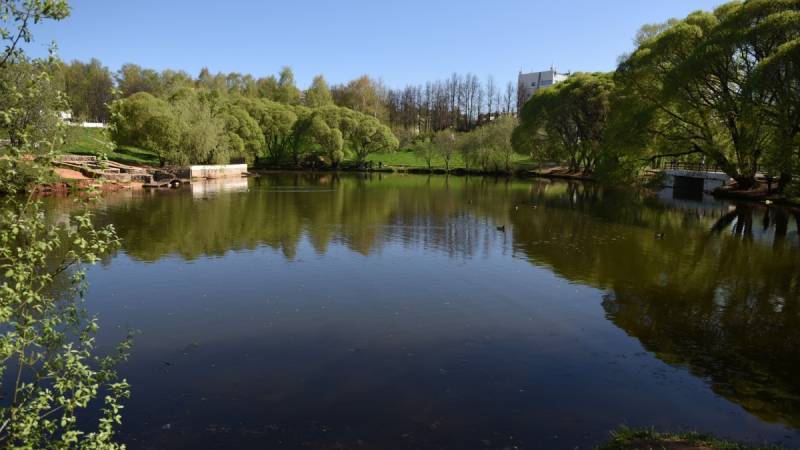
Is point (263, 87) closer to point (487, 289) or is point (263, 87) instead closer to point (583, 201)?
point (583, 201)

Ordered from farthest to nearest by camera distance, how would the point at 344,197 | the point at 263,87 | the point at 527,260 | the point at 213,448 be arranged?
the point at 263,87 < the point at 344,197 < the point at 527,260 < the point at 213,448

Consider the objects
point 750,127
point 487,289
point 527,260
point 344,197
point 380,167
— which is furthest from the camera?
point 380,167

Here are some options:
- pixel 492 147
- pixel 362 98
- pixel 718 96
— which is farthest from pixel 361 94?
pixel 718 96

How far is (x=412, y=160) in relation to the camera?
11631 centimetres

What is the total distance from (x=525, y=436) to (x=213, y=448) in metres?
5.32

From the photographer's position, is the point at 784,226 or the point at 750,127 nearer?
the point at 784,226

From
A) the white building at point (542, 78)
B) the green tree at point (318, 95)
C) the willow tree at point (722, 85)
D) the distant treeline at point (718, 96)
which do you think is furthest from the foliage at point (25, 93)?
the white building at point (542, 78)

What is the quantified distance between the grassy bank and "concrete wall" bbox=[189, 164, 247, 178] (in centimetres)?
6671

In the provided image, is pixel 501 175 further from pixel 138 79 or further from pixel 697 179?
pixel 138 79

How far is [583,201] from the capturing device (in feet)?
172

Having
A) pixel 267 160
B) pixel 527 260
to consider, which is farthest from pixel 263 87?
pixel 527 260

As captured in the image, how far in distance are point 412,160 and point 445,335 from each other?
103345 millimetres

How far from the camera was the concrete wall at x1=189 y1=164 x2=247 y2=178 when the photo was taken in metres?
68.8

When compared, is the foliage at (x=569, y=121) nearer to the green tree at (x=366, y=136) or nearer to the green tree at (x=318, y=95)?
the green tree at (x=366, y=136)
